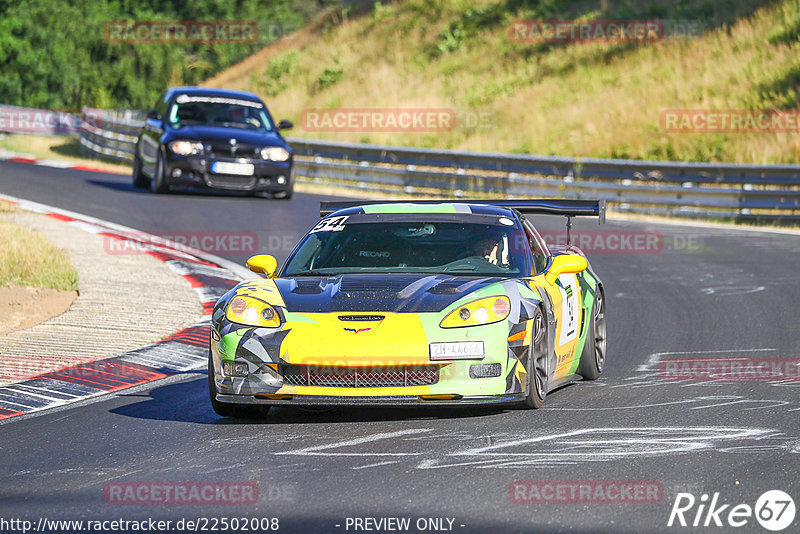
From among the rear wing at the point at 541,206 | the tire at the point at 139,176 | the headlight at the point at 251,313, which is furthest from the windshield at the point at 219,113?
the headlight at the point at 251,313

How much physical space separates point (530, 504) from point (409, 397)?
1.66 meters

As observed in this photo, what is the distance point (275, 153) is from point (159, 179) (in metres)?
1.93

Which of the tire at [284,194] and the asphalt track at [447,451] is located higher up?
the tire at [284,194]

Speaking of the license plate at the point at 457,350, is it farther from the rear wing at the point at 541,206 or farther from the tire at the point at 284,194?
the tire at the point at 284,194

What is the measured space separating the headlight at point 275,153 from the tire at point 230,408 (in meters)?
13.8

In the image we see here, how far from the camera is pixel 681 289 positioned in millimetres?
13938

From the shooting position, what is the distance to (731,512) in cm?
533

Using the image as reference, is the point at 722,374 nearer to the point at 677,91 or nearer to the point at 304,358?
the point at 304,358

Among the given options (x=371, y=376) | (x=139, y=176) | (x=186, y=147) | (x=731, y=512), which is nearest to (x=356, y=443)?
(x=371, y=376)

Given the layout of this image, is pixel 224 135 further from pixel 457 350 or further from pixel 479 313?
pixel 457 350

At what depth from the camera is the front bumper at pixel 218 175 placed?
20.9 meters

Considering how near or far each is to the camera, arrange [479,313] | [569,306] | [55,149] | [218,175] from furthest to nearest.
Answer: [55,149] → [218,175] → [569,306] → [479,313]

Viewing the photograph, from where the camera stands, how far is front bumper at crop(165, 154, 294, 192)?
68.5 feet

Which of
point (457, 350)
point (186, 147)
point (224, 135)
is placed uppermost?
point (224, 135)
